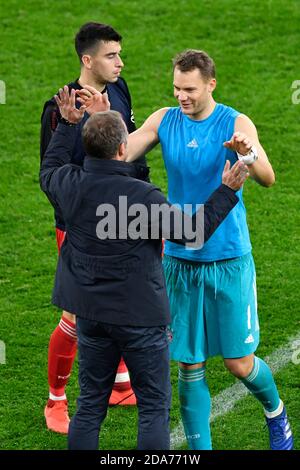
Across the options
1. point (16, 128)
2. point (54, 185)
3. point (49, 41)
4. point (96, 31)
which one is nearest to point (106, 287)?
point (54, 185)

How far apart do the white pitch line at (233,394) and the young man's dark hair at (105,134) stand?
1969 mm

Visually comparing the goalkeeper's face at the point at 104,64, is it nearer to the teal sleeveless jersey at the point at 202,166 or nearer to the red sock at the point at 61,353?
the teal sleeveless jersey at the point at 202,166

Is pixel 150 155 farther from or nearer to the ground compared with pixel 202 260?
nearer to the ground

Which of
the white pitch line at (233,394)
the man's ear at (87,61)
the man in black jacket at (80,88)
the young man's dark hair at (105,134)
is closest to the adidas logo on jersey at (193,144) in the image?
the young man's dark hair at (105,134)

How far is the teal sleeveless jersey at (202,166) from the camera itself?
624 centimetres

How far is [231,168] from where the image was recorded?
5934 mm

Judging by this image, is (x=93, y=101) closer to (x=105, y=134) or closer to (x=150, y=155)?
(x=105, y=134)

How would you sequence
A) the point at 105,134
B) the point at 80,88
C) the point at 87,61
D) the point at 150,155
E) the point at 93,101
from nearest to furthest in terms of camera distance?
the point at 105,134
the point at 93,101
the point at 80,88
the point at 87,61
the point at 150,155

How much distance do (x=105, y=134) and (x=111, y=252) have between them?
569 millimetres

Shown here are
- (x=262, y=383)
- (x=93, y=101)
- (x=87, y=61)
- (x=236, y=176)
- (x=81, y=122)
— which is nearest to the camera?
(x=236, y=176)

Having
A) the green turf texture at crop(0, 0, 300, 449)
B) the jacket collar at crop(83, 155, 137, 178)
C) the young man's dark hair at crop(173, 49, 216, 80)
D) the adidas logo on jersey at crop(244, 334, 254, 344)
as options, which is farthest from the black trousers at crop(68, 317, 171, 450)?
the young man's dark hair at crop(173, 49, 216, 80)

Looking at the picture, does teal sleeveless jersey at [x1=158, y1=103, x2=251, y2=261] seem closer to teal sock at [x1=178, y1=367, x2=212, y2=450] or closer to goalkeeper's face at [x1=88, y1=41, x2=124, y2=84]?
teal sock at [x1=178, y1=367, x2=212, y2=450]

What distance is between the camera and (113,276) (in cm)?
580

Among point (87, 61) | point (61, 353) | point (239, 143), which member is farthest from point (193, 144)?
point (61, 353)
